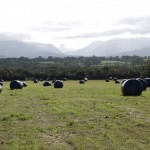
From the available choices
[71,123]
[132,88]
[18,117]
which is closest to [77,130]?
[71,123]

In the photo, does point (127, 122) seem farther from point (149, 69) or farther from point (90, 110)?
point (149, 69)

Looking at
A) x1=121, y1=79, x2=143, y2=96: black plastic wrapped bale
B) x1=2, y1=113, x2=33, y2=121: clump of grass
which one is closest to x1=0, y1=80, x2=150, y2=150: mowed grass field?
x1=2, y1=113, x2=33, y2=121: clump of grass

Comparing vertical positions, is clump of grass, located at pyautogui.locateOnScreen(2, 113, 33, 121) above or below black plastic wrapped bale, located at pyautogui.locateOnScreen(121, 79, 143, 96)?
below

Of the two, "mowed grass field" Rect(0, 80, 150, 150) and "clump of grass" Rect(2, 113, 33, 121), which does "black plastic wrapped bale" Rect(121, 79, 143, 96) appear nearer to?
"mowed grass field" Rect(0, 80, 150, 150)

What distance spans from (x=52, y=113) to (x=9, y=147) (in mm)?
8084

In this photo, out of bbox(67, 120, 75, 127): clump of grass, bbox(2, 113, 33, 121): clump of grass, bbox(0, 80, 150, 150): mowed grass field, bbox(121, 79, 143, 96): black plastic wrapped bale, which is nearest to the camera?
bbox(0, 80, 150, 150): mowed grass field

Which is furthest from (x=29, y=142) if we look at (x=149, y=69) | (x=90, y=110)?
(x=149, y=69)

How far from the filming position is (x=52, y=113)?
20.2 meters

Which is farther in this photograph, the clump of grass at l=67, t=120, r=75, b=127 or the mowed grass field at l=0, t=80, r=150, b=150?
the clump of grass at l=67, t=120, r=75, b=127

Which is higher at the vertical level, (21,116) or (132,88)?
(132,88)

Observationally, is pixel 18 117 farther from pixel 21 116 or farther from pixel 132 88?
pixel 132 88

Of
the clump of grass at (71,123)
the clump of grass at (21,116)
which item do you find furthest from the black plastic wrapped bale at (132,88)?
the clump of grass at (71,123)

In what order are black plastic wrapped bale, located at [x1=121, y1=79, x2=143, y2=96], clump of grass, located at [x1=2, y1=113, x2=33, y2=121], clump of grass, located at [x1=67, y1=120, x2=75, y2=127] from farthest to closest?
black plastic wrapped bale, located at [x1=121, y1=79, x2=143, y2=96]
clump of grass, located at [x1=2, y1=113, x2=33, y2=121]
clump of grass, located at [x1=67, y1=120, x2=75, y2=127]

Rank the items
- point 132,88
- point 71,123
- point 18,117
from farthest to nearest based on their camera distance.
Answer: point 132,88
point 18,117
point 71,123
